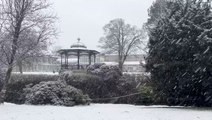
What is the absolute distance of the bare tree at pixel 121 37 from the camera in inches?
2375

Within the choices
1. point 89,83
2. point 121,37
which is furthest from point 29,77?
point 121,37

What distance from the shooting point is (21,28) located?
64.5 ft

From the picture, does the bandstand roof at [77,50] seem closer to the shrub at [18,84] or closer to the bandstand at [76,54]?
the bandstand at [76,54]

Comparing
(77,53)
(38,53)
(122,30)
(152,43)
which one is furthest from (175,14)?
(122,30)

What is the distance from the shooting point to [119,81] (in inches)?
1004

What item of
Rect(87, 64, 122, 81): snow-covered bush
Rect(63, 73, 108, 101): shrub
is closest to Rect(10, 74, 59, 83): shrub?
Rect(63, 73, 108, 101): shrub

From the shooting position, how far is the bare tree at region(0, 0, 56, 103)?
19.0 metres

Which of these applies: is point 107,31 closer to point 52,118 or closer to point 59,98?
point 59,98

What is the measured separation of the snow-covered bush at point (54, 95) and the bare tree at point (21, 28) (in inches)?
64.8

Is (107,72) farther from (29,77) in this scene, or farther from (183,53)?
(183,53)

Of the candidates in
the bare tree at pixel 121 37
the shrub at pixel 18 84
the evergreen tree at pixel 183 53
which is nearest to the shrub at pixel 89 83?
the shrub at pixel 18 84

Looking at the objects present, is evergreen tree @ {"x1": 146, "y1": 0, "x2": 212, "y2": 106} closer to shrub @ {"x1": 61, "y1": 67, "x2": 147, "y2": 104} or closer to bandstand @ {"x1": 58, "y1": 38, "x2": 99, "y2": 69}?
shrub @ {"x1": 61, "y1": 67, "x2": 147, "y2": 104}

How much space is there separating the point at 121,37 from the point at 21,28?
41.8m

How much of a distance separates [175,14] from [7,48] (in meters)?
8.77
